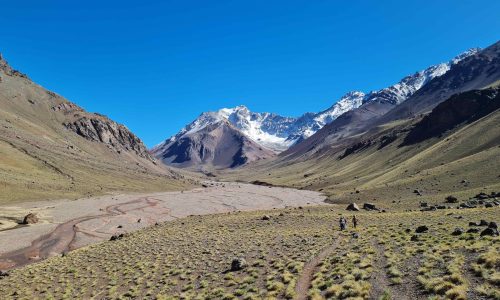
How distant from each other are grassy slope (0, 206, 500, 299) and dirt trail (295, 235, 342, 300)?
27 centimetres

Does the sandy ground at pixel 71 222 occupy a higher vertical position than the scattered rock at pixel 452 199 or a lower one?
higher

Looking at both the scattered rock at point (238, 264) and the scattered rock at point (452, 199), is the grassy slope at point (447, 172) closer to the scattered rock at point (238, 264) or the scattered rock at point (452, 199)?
the scattered rock at point (452, 199)

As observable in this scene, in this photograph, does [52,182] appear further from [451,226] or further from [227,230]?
[451,226]

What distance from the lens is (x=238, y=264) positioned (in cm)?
3256

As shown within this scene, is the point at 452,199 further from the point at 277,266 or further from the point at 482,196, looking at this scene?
the point at 277,266

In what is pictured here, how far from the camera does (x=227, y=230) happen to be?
56562 millimetres

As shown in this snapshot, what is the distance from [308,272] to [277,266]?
12.1 ft

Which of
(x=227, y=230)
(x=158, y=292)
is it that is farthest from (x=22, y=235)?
(x=158, y=292)

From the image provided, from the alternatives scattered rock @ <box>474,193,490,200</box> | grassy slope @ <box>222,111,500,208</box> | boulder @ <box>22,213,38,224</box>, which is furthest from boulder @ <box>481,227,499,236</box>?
boulder @ <box>22,213,38,224</box>

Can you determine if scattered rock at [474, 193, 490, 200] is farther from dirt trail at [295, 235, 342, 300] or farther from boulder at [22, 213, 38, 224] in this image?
boulder at [22, 213, 38, 224]

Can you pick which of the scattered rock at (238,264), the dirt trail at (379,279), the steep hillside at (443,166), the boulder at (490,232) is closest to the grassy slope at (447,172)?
the steep hillside at (443,166)

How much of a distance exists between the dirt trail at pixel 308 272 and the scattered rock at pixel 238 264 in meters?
5.81

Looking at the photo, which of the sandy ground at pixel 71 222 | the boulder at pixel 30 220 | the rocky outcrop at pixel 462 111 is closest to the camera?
the sandy ground at pixel 71 222

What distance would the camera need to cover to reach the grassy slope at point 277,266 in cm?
2095
